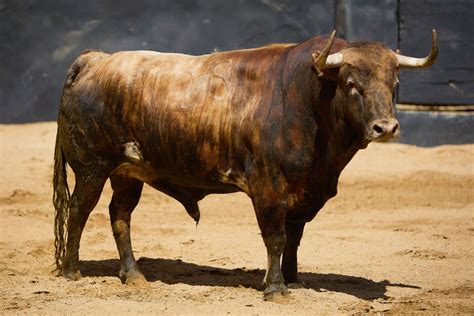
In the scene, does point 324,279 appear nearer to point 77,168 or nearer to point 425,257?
point 425,257

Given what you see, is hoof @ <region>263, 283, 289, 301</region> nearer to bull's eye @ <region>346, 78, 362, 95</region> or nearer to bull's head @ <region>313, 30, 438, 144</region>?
bull's head @ <region>313, 30, 438, 144</region>

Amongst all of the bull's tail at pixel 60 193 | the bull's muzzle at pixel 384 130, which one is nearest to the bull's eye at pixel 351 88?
the bull's muzzle at pixel 384 130

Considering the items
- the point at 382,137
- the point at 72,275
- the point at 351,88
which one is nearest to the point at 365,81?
the point at 351,88

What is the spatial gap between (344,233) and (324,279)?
1.83 metres

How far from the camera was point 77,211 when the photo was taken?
294 inches

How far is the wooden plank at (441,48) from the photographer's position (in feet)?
41.7

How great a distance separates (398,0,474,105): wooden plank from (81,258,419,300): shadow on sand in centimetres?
564

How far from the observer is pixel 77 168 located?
7441 millimetres

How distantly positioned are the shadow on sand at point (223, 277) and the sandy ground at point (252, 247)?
1 centimetres

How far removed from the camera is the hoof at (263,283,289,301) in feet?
21.9

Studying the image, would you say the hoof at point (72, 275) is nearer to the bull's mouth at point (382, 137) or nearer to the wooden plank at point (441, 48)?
the bull's mouth at point (382, 137)

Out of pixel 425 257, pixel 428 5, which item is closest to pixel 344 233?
pixel 425 257

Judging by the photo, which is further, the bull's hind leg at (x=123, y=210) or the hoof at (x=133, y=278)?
the bull's hind leg at (x=123, y=210)

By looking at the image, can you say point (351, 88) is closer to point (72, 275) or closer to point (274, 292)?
point (274, 292)
